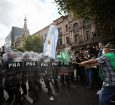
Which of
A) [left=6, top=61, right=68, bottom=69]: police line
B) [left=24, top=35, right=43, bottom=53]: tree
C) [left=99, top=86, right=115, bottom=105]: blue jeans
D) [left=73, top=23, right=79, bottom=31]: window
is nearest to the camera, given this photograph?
[left=99, top=86, right=115, bottom=105]: blue jeans

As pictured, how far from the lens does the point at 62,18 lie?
47.8 m

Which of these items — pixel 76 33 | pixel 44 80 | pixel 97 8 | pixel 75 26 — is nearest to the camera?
pixel 44 80

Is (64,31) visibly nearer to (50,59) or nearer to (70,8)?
(70,8)

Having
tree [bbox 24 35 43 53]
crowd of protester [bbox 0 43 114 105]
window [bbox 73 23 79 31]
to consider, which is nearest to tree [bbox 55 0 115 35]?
crowd of protester [bbox 0 43 114 105]

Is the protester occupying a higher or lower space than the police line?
lower

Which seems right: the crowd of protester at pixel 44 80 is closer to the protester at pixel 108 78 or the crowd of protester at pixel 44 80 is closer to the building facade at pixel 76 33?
the protester at pixel 108 78

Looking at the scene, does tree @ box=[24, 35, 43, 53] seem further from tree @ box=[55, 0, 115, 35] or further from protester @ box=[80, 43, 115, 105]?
protester @ box=[80, 43, 115, 105]

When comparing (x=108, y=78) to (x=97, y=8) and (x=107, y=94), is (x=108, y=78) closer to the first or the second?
(x=107, y=94)

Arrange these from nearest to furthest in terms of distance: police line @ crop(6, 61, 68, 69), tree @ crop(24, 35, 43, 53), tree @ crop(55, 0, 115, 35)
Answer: police line @ crop(6, 61, 68, 69), tree @ crop(55, 0, 115, 35), tree @ crop(24, 35, 43, 53)

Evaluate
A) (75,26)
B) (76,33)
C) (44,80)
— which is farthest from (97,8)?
(75,26)

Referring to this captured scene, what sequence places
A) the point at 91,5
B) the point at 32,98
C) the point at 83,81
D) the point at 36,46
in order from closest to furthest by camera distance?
the point at 32,98 < the point at 83,81 < the point at 91,5 < the point at 36,46

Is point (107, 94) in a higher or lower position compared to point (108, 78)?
lower

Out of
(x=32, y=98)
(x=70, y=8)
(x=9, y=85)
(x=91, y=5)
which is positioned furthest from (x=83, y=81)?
(x=70, y=8)

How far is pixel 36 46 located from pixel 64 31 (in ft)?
41.4
